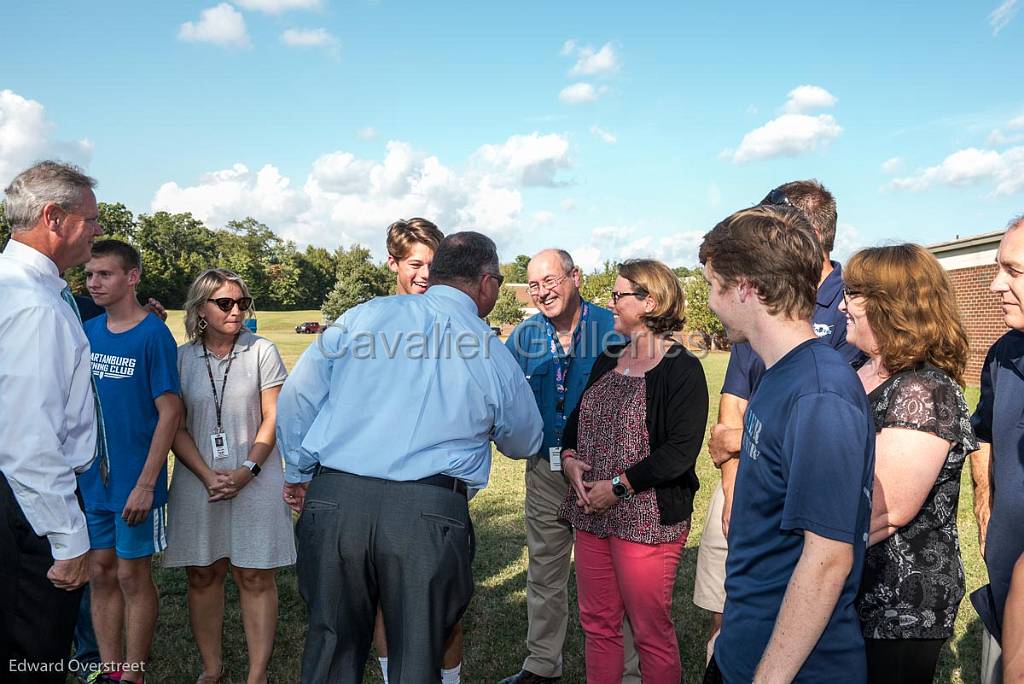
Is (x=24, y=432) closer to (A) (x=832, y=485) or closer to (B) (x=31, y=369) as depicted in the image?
(B) (x=31, y=369)

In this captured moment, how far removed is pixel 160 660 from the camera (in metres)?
4.37

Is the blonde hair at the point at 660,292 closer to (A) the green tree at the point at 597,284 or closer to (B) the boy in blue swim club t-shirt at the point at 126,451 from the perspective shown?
(B) the boy in blue swim club t-shirt at the point at 126,451

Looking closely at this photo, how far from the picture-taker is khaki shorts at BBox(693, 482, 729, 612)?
A: 363 centimetres

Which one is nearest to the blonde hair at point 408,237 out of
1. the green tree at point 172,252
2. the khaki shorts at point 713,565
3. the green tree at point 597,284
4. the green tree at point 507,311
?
the khaki shorts at point 713,565

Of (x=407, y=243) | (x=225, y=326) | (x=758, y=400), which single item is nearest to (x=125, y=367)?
(x=225, y=326)

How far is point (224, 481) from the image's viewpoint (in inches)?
153

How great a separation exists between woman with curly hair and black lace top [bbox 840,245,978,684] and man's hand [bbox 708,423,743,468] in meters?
0.97

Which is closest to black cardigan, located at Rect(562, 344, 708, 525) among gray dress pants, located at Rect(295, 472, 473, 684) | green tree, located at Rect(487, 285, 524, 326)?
gray dress pants, located at Rect(295, 472, 473, 684)

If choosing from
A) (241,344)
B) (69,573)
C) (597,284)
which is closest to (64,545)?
(69,573)

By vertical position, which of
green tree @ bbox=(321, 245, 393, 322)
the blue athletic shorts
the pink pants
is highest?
green tree @ bbox=(321, 245, 393, 322)

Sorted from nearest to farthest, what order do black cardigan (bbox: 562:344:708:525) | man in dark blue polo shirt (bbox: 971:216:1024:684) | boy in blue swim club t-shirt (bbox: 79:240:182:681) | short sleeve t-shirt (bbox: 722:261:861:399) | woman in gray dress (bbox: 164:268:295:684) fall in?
man in dark blue polo shirt (bbox: 971:216:1024:684) → short sleeve t-shirt (bbox: 722:261:861:399) → black cardigan (bbox: 562:344:708:525) → boy in blue swim club t-shirt (bbox: 79:240:182:681) → woman in gray dress (bbox: 164:268:295:684)

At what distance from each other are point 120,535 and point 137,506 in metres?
0.21

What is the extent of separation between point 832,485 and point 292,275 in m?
92.4

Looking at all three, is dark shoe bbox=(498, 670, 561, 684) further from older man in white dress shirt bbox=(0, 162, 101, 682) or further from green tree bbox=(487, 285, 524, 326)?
green tree bbox=(487, 285, 524, 326)
